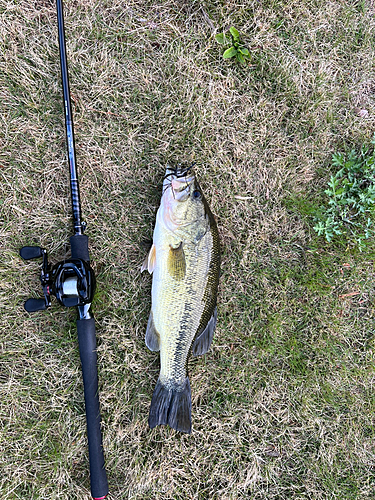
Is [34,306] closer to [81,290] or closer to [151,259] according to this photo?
[81,290]

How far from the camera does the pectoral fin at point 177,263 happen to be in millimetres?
2127

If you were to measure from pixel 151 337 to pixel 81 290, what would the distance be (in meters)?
0.60

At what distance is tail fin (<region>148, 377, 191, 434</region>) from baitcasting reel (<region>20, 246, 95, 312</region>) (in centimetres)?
82

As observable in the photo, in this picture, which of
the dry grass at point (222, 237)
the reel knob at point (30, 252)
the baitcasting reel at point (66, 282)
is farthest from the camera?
the dry grass at point (222, 237)

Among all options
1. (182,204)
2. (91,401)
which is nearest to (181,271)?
(182,204)

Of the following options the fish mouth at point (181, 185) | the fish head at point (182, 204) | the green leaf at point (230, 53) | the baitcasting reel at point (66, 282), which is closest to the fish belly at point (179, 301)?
the fish head at point (182, 204)

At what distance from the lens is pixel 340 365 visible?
2666mm

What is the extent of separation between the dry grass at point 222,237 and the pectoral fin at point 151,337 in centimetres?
21

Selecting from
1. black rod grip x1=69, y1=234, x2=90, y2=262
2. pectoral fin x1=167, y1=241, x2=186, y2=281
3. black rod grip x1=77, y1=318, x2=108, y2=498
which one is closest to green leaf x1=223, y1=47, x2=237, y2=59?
pectoral fin x1=167, y1=241, x2=186, y2=281

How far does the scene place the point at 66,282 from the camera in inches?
82.1

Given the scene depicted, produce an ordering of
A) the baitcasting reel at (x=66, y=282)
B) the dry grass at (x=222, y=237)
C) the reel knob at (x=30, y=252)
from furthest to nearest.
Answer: the dry grass at (x=222, y=237) → the reel knob at (x=30, y=252) → the baitcasting reel at (x=66, y=282)

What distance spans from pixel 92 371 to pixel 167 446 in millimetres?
843

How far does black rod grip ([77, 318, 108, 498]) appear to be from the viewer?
2260 millimetres

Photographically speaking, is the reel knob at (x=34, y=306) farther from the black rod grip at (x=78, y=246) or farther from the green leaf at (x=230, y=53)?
the green leaf at (x=230, y=53)
